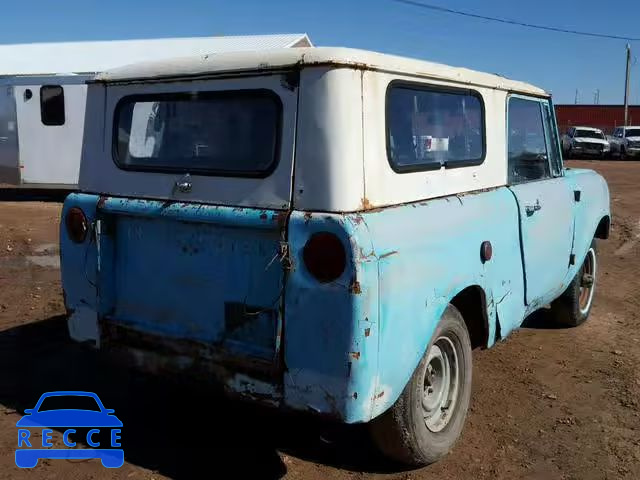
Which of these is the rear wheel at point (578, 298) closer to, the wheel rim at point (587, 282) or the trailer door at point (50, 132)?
the wheel rim at point (587, 282)

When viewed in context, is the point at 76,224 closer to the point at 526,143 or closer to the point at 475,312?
the point at 475,312

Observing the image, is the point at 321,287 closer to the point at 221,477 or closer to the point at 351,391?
the point at 351,391

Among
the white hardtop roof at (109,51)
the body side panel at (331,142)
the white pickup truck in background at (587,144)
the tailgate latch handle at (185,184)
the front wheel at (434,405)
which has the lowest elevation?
the front wheel at (434,405)

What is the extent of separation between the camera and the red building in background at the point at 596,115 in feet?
159

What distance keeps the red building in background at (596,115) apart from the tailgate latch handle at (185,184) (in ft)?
162

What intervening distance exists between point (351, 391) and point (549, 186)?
2581 millimetres

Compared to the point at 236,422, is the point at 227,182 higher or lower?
higher

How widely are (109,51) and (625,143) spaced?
82.5 ft

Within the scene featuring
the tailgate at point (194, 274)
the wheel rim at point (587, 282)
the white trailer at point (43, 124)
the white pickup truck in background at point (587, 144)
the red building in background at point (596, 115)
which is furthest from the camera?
the red building in background at point (596, 115)

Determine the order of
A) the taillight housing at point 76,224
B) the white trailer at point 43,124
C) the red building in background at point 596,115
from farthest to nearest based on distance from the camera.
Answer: the red building in background at point 596,115 → the white trailer at point 43,124 → the taillight housing at point 76,224

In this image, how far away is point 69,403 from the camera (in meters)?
3.92

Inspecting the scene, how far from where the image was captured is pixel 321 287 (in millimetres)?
2670

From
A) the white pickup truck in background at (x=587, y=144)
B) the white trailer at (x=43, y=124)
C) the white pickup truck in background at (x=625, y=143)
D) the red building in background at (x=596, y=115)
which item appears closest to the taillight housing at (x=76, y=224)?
the white trailer at (x=43, y=124)

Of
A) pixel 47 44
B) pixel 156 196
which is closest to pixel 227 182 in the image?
pixel 156 196
